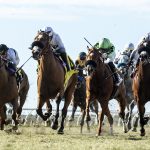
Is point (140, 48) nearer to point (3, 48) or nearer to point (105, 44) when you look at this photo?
point (105, 44)

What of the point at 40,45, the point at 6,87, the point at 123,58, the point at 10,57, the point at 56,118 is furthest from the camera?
the point at 123,58

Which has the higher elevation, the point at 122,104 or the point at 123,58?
the point at 123,58

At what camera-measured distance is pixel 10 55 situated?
21.4 metres

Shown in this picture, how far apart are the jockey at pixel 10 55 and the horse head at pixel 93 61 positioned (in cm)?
241

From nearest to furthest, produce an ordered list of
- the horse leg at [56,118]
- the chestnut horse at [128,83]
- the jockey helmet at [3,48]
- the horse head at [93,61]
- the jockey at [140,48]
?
1. the jockey at [140,48]
2. the horse head at [93,61]
3. the horse leg at [56,118]
4. the jockey helmet at [3,48]
5. the chestnut horse at [128,83]

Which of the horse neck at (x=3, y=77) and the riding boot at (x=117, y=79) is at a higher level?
the riding boot at (x=117, y=79)

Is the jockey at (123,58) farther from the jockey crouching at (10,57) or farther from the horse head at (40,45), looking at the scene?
the horse head at (40,45)

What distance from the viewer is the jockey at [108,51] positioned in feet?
71.5

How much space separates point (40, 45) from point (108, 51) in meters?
3.75

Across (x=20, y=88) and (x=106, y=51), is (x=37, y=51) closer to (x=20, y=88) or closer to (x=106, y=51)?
(x=106, y=51)

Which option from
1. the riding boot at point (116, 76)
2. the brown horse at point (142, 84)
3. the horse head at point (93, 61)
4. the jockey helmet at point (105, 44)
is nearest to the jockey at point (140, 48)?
the brown horse at point (142, 84)

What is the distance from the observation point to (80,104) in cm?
2798

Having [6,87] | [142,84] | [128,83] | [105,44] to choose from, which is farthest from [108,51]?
[128,83]

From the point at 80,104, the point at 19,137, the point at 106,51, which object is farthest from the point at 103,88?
the point at 80,104
